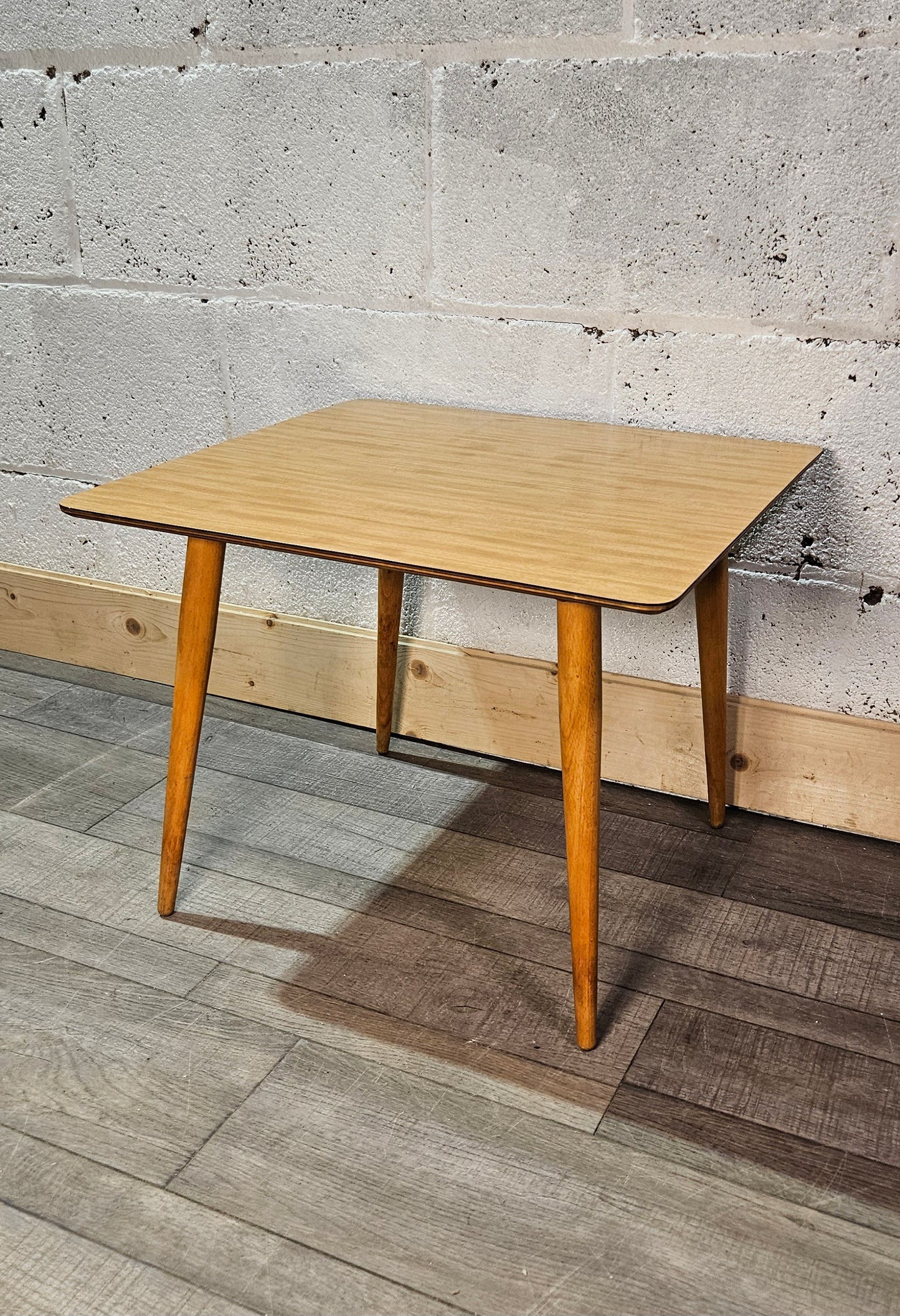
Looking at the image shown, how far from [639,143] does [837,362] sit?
1.16 ft

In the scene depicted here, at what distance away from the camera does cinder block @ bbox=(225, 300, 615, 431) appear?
160 centimetres

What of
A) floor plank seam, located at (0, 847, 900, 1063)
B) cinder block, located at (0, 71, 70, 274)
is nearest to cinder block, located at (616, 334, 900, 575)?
floor plank seam, located at (0, 847, 900, 1063)

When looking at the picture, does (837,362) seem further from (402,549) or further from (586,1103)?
(586,1103)

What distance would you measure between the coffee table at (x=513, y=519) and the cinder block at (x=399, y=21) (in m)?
0.47

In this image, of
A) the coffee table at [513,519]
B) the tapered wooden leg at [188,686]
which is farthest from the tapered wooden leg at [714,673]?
the tapered wooden leg at [188,686]

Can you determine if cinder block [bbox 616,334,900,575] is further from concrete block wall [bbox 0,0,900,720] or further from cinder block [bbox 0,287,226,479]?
cinder block [bbox 0,287,226,479]

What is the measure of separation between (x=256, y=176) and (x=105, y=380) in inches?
17.5

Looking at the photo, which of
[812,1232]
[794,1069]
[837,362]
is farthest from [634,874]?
[837,362]

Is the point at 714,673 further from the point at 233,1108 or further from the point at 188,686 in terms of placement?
the point at 233,1108

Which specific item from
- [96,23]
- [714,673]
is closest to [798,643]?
[714,673]

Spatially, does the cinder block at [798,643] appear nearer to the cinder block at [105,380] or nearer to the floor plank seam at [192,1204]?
the cinder block at [105,380]

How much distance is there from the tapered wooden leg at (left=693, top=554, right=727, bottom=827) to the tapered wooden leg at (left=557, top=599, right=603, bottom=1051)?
36cm

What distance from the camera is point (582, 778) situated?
3.70ft

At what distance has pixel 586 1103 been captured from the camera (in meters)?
1.17
